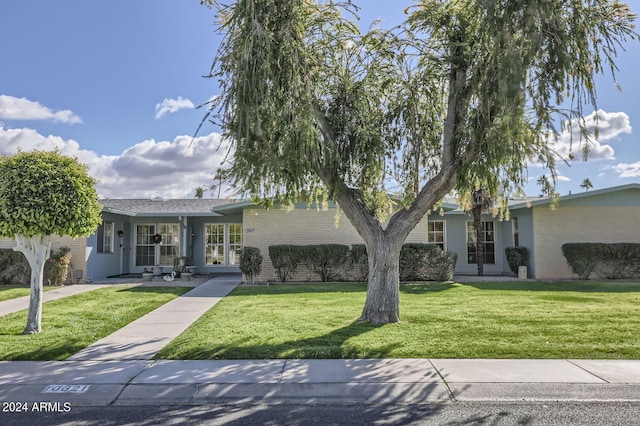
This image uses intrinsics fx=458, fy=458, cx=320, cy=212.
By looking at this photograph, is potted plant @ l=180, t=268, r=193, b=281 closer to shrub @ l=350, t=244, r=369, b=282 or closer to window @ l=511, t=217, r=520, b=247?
shrub @ l=350, t=244, r=369, b=282

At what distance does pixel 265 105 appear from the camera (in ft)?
23.4

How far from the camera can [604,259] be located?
17109 mm

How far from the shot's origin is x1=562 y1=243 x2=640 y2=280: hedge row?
17.0 m

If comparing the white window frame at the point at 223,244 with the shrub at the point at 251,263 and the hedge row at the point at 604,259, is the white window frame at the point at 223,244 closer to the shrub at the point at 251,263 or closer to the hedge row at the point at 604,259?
the shrub at the point at 251,263

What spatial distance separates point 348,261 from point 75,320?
9.55 metres

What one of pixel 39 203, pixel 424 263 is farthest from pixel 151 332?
pixel 424 263

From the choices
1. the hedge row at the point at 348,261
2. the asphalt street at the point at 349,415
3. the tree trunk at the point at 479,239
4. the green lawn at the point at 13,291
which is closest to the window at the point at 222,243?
the hedge row at the point at 348,261

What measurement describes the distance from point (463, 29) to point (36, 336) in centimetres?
882

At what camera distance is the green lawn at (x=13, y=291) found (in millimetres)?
12844

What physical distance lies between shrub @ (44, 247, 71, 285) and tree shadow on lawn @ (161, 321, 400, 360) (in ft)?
37.5

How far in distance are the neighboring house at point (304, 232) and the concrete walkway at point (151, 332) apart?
420cm

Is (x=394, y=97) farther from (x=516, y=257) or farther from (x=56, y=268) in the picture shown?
(x=56, y=268)

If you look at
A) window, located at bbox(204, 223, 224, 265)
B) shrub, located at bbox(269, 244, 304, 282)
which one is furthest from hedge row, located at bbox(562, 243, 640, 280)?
window, located at bbox(204, 223, 224, 265)

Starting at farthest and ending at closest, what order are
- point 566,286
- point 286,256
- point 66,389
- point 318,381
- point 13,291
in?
point 286,256 < point 566,286 < point 13,291 < point 318,381 < point 66,389
